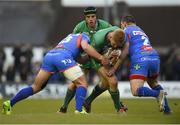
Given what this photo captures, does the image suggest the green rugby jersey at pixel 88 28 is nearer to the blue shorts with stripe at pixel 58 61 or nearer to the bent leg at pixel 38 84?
the blue shorts with stripe at pixel 58 61

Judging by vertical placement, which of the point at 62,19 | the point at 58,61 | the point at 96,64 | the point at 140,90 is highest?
the point at 58,61

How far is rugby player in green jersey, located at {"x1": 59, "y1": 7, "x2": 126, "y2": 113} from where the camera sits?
53.5ft

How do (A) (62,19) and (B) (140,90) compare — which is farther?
(A) (62,19)

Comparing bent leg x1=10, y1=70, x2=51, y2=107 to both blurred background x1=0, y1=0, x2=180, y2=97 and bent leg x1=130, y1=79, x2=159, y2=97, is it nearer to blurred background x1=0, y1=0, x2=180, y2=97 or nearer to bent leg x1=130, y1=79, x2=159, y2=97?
bent leg x1=130, y1=79, x2=159, y2=97

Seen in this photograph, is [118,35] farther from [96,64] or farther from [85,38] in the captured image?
[96,64]

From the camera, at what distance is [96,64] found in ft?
53.9

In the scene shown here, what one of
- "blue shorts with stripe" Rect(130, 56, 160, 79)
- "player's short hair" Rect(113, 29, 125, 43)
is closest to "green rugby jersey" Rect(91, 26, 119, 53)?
"player's short hair" Rect(113, 29, 125, 43)

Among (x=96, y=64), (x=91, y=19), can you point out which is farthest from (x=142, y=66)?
(x=91, y=19)

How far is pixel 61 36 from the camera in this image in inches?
1641

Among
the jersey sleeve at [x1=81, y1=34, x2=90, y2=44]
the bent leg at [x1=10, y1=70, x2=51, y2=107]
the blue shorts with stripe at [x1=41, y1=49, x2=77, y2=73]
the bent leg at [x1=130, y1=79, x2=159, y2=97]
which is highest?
the jersey sleeve at [x1=81, y1=34, x2=90, y2=44]

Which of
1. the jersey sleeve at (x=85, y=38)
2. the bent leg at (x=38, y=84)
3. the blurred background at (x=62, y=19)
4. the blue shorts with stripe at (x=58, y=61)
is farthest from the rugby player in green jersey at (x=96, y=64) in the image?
the blurred background at (x=62, y=19)

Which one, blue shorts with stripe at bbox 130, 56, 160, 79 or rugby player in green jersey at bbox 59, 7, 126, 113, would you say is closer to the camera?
rugby player in green jersey at bbox 59, 7, 126, 113

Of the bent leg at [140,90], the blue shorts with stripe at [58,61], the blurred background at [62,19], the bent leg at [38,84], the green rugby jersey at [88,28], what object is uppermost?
the green rugby jersey at [88,28]

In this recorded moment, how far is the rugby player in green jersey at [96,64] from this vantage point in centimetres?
1630
